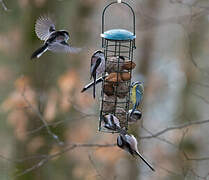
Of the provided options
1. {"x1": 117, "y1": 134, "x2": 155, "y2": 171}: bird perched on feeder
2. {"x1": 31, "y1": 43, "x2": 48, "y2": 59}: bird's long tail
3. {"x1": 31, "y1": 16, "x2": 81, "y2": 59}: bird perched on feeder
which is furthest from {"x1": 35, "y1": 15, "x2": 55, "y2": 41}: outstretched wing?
{"x1": 117, "y1": 134, "x2": 155, "y2": 171}: bird perched on feeder

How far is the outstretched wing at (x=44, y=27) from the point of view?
3082 mm

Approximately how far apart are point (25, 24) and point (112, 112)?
2.96 m

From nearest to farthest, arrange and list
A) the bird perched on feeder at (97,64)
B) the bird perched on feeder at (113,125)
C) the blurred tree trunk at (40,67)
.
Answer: the bird perched on feeder at (113,125), the bird perched on feeder at (97,64), the blurred tree trunk at (40,67)

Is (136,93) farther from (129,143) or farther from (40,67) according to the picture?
(40,67)

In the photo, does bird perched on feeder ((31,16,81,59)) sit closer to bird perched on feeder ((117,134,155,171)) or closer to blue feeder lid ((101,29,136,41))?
blue feeder lid ((101,29,136,41))

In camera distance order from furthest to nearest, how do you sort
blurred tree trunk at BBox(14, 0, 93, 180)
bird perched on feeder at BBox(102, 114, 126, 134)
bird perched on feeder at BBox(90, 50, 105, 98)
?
blurred tree trunk at BBox(14, 0, 93, 180) < bird perched on feeder at BBox(90, 50, 105, 98) < bird perched on feeder at BBox(102, 114, 126, 134)

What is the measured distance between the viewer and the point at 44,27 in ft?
10.2

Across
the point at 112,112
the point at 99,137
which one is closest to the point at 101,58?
the point at 112,112

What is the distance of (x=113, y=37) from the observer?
2.96m

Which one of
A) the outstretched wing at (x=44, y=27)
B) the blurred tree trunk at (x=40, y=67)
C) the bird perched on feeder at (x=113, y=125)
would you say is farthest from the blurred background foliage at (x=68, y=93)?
the bird perched on feeder at (x=113, y=125)

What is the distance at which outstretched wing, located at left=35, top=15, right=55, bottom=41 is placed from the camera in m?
3.08

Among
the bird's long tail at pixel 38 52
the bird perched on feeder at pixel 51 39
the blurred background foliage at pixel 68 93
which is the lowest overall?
the blurred background foliage at pixel 68 93

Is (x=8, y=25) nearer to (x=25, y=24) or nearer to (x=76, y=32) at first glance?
(x=25, y=24)

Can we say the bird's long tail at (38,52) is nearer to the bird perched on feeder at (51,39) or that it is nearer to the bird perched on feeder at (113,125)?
the bird perched on feeder at (51,39)
